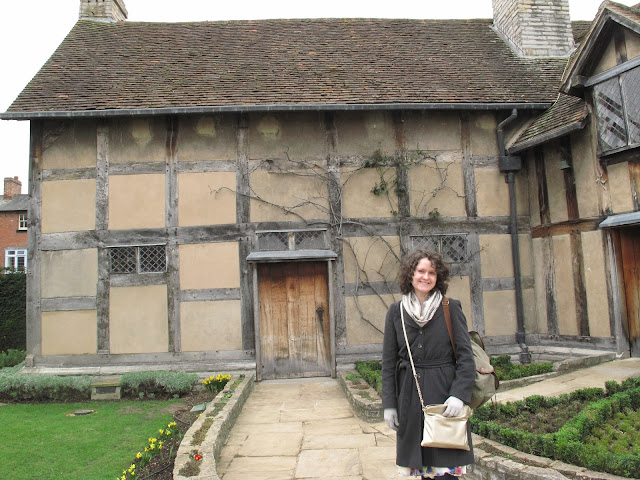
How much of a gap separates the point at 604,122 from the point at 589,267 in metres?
2.28

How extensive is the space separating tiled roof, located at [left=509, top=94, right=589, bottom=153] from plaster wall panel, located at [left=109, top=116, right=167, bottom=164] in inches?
249

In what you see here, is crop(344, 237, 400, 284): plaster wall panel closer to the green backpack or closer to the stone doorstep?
the stone doorstep

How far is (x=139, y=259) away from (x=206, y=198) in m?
1.58

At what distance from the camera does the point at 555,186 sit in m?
8.86

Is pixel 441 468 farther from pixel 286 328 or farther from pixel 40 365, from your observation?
pixel 40 365

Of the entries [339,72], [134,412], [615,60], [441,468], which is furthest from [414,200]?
[441,468]

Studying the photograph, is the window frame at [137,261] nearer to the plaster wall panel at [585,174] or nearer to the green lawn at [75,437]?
the green lawn at [75,437]

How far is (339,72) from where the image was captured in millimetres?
9945

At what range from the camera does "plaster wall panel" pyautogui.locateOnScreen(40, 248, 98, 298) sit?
882 cm

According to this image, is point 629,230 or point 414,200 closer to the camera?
point 629,230

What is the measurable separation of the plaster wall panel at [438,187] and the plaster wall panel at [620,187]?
241 cm

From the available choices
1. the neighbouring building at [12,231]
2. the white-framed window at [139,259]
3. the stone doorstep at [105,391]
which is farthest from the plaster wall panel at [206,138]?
the neighbouring building at [12,231]

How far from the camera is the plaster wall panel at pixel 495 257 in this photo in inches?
365

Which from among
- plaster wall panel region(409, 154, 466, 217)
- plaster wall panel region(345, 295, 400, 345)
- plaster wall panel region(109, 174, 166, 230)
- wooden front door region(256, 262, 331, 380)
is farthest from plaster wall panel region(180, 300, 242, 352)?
plaster wall panel region(409, 154, 466, 217)
